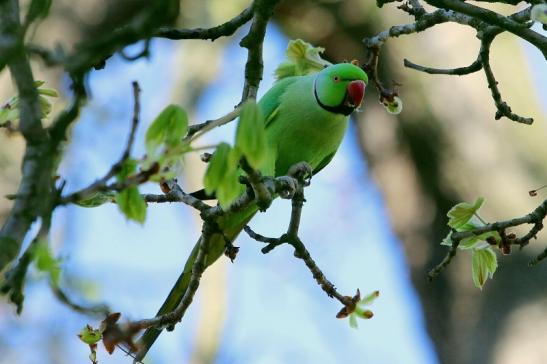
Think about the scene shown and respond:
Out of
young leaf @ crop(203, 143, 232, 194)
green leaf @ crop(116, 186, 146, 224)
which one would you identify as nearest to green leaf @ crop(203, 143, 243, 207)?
young leaf @ crop(203, 143, 232, 194)

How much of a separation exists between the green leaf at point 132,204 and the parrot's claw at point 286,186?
0.63m

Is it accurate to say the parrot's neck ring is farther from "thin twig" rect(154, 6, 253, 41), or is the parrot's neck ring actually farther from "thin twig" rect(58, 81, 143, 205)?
"thin twig" rect(58, 81, 143, 205)

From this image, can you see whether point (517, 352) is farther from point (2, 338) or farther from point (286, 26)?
point (2, 338)

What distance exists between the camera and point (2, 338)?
23.4 ft

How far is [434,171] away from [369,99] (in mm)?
666

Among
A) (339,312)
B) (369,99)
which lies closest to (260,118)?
(339,312)

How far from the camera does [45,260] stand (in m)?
1.28

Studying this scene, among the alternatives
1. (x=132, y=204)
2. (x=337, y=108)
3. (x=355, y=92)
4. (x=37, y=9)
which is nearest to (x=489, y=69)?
(x=355, y=92)

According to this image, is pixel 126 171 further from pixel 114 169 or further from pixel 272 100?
pixel 272 100

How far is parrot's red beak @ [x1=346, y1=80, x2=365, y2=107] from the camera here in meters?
2.76

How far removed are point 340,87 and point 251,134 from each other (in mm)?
1525

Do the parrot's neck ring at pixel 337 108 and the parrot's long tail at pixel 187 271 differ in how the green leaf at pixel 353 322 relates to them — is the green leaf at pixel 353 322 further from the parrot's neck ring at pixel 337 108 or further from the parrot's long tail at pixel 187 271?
the parrot's neck ring at pixel 337 108

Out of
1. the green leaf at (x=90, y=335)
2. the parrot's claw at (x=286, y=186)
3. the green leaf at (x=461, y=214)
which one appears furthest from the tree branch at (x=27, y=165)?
the green leaf at (x=461, y=214)

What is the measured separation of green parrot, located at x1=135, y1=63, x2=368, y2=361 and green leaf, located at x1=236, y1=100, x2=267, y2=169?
4.75ft
